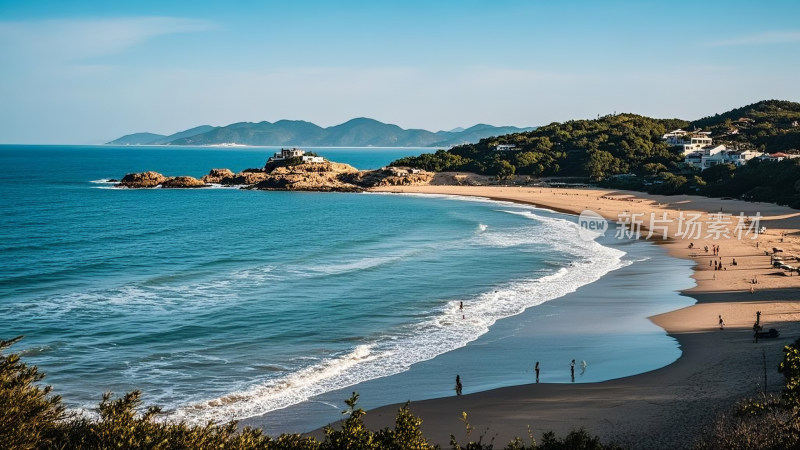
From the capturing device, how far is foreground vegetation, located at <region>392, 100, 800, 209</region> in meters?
72.7

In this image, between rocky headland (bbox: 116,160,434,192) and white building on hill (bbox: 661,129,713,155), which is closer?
rocky headland (bbox: 116,160,434,192)

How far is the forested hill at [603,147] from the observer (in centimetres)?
10119

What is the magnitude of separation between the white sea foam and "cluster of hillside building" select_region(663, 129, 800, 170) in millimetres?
57465

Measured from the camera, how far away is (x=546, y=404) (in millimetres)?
17953

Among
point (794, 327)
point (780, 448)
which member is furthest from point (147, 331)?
point (794, 327)

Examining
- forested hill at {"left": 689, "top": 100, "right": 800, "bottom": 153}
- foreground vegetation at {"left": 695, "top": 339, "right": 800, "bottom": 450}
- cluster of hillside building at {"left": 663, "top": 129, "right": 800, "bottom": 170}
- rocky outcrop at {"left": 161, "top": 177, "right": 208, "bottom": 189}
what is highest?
forested hill at {"left": 689, "top": 100, "right": 800, "bottom": 153}

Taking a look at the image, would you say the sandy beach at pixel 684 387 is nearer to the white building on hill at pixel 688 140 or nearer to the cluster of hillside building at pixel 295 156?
the white building on hill at pixel 688 140

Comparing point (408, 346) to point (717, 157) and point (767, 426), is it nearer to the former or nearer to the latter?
point (767, 426)

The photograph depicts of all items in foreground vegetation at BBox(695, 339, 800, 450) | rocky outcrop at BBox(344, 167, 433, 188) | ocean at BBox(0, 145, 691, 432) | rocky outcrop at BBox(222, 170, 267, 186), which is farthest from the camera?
rocky outcrop at BBox(222, 170, 267, 186)

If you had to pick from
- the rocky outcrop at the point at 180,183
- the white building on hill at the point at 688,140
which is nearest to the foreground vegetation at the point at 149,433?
the rocky outcrop at the point at 180,183

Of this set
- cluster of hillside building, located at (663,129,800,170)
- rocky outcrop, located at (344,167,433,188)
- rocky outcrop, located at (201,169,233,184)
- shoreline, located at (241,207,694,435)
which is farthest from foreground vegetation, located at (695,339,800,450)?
rocky outcrop, located at (201,169,233,184)

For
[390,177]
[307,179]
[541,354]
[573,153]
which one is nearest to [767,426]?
[541,354]

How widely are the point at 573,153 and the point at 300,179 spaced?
155 ft

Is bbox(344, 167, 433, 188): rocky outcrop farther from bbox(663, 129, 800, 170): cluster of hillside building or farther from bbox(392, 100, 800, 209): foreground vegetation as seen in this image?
bbox(663, 129, 800, 170): cluster of hillside building
